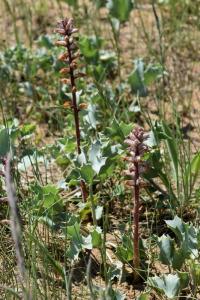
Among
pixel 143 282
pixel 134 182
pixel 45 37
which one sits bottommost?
pixel 143 282

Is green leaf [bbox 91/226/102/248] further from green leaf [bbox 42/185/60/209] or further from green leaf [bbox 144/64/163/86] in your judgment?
green leaf [bbox 144/64/163/86]

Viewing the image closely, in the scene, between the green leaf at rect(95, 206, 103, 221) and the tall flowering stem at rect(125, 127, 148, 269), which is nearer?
the tall flowering stem at rect(125, 127, 148, 269)

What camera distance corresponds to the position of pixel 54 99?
375 centimetres

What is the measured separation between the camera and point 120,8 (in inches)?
151

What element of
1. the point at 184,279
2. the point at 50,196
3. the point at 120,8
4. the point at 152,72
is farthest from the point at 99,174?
the point at 120,8

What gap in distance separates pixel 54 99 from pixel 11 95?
0.24 m

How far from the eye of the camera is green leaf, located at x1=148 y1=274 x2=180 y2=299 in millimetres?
2180

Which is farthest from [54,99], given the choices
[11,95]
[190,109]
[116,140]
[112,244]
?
[112,244]

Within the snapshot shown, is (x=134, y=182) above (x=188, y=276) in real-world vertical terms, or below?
above

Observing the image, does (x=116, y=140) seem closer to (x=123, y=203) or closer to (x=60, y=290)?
(x=123, y=203)

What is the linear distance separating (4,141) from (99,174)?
378 millimetres

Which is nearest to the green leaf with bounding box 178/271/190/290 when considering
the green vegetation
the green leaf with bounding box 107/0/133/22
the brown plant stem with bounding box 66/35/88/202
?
the green vegetation

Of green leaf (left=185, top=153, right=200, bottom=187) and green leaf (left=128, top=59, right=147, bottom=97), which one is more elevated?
green leaf (left=128, top=59, right=147, bottom=97)

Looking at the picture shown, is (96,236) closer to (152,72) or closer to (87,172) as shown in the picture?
(87,172)
